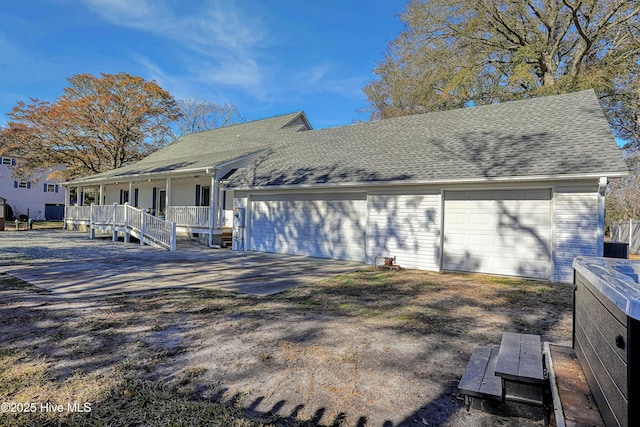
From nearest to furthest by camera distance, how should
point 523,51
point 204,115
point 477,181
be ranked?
point 477,181 → point 523,51 → point 204,115

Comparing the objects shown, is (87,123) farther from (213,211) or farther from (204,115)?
(213,211)

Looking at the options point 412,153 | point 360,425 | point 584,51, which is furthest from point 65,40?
point 584,51

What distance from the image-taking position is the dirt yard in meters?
2.57

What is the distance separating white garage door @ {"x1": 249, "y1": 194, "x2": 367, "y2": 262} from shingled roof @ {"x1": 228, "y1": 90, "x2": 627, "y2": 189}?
75cm

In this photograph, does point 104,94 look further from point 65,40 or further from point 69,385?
point 69,385

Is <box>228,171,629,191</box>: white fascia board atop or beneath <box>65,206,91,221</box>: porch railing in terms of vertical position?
atop

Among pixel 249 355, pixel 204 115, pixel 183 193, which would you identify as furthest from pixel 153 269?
pixel 204 115

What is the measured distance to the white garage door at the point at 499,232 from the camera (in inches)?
330

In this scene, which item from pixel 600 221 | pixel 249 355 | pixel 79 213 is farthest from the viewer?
pixel 79 213

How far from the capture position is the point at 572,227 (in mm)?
7855

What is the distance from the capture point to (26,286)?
→ 6547mm

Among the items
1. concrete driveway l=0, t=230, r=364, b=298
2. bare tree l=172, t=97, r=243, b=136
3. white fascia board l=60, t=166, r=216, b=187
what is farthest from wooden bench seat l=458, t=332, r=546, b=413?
bare tree l=172, t=97, r=243, b=136

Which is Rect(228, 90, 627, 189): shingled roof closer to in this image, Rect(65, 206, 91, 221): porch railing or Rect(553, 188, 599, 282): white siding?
Rect(553, 188, 599, 282): white siding

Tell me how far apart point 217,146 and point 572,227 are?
57.2 ft
